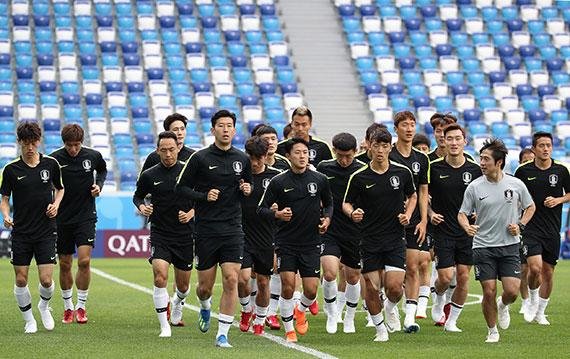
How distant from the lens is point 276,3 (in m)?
44.8

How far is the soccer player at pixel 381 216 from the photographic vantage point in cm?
1409

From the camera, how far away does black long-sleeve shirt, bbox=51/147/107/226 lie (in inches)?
641

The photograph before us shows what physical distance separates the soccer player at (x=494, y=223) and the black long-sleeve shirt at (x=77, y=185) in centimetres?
488

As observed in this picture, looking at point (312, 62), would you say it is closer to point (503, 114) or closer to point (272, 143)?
point (503, 114)

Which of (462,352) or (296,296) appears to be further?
(296,296)

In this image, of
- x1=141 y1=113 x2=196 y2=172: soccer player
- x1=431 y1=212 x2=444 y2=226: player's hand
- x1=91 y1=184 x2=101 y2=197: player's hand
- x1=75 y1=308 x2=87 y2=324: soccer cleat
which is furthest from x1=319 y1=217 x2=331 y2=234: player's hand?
x1=75 y1=308 x2=87 y2=324: soccer cleat

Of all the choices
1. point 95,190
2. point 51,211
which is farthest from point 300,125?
point 51,211

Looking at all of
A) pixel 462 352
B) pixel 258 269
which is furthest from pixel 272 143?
pixel 462 352

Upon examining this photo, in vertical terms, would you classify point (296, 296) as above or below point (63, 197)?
below

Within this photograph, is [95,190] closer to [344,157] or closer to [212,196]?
[344,157]

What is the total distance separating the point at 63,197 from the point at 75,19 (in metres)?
26.6

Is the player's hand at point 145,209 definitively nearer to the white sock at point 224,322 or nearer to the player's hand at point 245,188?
the player's hand at point 245,188

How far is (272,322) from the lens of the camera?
1566 cm

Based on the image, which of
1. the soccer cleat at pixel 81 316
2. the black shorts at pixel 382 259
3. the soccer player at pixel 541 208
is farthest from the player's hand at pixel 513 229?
the soccer cleat at pixel 81 316
